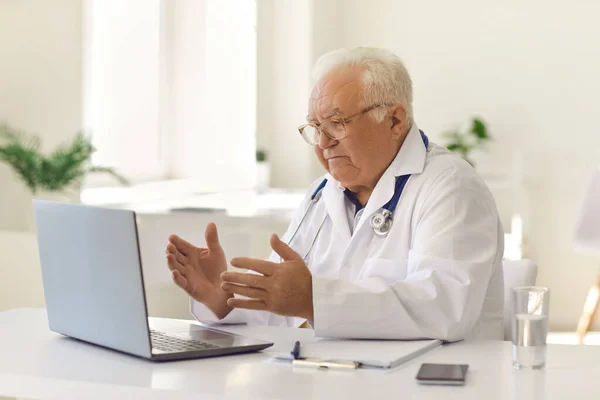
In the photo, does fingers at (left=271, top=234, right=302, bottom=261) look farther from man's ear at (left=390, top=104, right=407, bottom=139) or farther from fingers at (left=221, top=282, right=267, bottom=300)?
man's ear at (left=390, top=104, right=407, bottom=139)

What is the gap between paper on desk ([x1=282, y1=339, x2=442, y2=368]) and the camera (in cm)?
133

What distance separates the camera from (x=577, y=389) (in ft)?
3.86

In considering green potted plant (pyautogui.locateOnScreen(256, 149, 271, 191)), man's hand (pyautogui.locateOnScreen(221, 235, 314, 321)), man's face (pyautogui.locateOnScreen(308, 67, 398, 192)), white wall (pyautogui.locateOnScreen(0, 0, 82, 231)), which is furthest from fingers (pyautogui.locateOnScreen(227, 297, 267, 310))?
green potted plant (pyautogui.locateOnScreen(256, 149, 271, 191))

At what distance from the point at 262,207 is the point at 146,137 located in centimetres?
74

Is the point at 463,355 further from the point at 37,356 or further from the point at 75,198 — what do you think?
the point at 75,198

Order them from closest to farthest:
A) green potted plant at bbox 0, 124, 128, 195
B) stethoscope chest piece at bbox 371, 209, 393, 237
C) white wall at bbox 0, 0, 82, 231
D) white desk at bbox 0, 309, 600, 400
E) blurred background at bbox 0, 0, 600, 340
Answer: white desk at bbox 0, 309, 600, 400
stethoscope chest piece at bbox 371, 209, 393, 237
green potted plant at bbox 0, 124, 128, 195
white wall at bbox 0, 0, 82, 231
blurred background at bbox 0, 0, 600, 340

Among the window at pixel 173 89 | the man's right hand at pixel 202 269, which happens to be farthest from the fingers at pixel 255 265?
the window at pixel 173 89

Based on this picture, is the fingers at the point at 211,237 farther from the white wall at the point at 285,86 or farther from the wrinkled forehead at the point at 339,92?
the white wall at the point at 285,86

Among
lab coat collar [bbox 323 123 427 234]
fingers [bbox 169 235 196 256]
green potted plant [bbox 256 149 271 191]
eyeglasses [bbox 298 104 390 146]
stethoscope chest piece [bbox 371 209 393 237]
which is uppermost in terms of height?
eyeglasses [bbox 298 104 390 146]

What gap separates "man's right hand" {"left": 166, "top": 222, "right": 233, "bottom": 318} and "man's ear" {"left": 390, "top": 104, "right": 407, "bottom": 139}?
500mm

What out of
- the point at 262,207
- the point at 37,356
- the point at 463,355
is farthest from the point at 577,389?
the point at 262,207

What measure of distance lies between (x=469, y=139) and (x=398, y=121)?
4004mm

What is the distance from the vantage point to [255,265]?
1.48 m

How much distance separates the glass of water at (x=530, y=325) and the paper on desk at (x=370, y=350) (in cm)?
17
